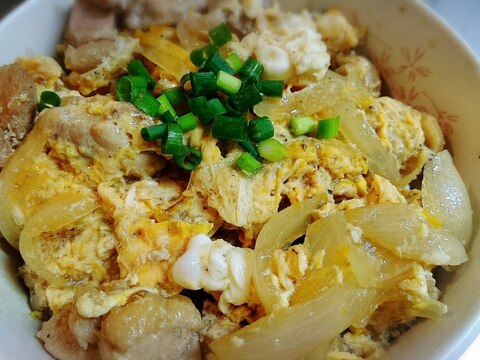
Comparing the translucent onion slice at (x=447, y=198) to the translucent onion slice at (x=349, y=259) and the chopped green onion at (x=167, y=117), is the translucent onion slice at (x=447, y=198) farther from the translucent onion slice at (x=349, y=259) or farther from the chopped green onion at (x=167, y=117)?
the chopped green onion at (x=167, y=117)

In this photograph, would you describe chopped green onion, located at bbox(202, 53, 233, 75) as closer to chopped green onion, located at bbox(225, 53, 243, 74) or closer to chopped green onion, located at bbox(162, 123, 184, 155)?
chopped green onion, located at bbox(225, 53, 243, 74)

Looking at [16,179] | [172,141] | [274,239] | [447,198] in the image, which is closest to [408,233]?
[447,198]

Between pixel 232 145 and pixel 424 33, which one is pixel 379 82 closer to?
pixel 424 33

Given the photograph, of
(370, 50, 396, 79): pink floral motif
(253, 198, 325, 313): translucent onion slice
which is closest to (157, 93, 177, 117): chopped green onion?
(253, 198, 325, 313): translucent onion slice

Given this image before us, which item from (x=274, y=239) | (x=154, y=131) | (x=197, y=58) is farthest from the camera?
(x=197, y=58)

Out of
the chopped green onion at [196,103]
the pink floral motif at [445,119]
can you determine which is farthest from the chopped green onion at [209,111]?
the pink floral motif at [445,119]

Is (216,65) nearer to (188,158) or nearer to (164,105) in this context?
(164,105)
